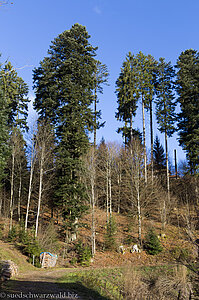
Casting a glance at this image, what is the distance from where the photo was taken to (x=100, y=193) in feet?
90.0

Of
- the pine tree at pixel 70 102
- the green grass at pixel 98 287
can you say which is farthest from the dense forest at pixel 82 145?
the green grass at pixel 98 287

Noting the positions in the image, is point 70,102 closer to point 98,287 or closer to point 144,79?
point 144,79

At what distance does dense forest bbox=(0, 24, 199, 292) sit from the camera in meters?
20.2

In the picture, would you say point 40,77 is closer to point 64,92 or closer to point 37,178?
point 64,92

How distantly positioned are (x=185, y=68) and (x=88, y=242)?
2173cm

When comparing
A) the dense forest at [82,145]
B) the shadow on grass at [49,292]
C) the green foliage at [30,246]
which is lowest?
the green foliage at [30,246]

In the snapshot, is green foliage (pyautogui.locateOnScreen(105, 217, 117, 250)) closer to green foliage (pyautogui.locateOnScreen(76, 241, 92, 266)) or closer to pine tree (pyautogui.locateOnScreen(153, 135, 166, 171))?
green foliage (pyautogui.locateOnScreen(76, 241, 92, 266))

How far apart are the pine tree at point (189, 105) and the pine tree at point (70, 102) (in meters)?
10.00

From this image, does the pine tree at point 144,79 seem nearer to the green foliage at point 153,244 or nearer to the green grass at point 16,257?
the green foliage at point 153,244

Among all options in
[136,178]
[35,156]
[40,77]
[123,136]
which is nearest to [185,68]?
[123,136]

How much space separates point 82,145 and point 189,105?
12.2 metres

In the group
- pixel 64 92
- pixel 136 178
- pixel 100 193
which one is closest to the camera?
pixel 136 178

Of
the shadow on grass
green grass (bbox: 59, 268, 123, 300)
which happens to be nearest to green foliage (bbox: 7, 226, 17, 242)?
green grass (bbox: 59, 268, 123, 300)

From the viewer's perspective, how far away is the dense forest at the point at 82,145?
20.2 metres
